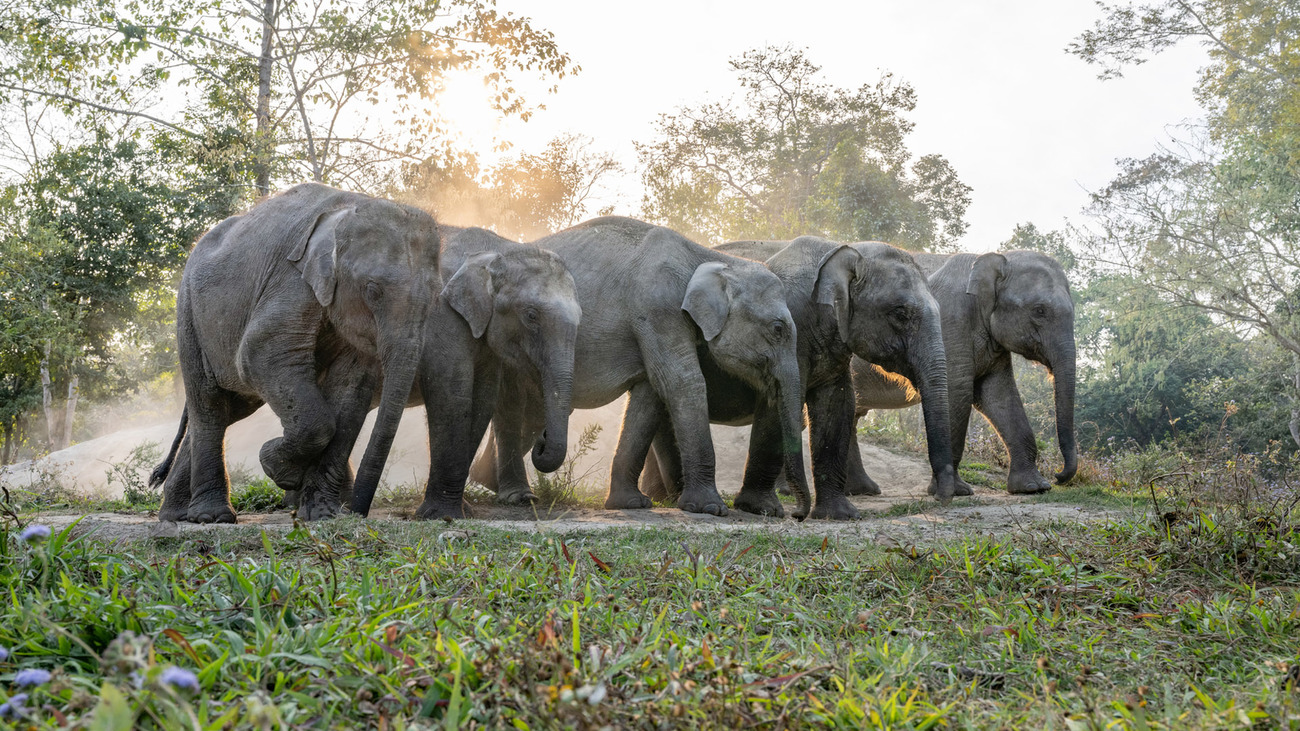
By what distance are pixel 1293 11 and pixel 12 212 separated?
2920cm

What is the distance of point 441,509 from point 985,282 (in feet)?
21.6

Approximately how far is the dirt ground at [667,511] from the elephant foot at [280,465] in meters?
0.28

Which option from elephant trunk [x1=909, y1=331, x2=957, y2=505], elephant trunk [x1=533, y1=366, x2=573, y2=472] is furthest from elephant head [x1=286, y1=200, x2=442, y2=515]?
elephant trunk [x1=909, y1=331, x2=957, y2=505]

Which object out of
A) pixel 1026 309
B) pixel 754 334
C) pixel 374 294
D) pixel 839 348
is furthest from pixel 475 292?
pixel 1026 309

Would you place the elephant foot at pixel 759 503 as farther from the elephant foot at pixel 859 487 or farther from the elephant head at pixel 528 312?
the elephant foot at pixel 859 487

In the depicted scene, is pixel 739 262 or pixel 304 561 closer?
pixel 304 561

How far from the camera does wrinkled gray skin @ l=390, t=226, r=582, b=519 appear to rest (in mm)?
7262

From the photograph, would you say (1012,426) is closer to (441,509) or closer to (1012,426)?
(1012,426)

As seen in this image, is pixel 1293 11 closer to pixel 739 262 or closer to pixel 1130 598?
pixel 739 262

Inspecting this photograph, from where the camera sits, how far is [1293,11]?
21094 millimetres

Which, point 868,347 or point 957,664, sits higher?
point 868,347

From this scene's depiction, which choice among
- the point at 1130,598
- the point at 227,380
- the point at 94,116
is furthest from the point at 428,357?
the point at 94,116

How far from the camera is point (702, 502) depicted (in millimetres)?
7719

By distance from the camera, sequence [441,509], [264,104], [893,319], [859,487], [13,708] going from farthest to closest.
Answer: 1. [264,104]
2. [859,487]
3. [893,319]
4. [441,509]
5. [13,708]
